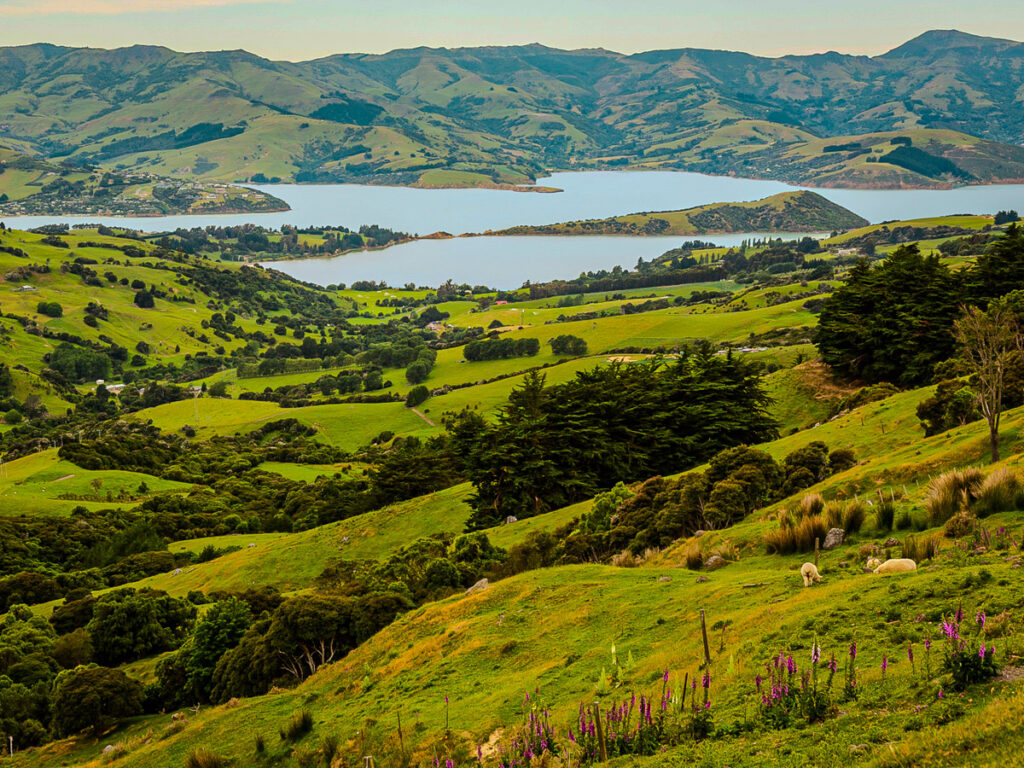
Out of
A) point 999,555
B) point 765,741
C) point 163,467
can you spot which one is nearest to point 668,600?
point 999,555

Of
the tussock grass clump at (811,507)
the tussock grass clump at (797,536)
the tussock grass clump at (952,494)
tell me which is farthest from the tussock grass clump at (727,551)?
the tussock grass clump at (952,494)

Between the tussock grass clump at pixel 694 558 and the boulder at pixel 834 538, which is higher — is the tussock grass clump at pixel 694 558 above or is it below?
below

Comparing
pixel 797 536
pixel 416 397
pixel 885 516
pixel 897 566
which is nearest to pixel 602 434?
pixel 797 536

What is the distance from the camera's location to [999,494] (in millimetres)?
16375

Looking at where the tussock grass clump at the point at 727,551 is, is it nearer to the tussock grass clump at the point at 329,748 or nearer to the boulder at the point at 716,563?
the boulder at the point at 716,563

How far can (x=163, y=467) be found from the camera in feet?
360

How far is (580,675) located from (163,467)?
107 m

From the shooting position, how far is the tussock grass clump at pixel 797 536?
60.7ft

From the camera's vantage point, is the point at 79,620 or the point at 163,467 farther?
the point at 163,467

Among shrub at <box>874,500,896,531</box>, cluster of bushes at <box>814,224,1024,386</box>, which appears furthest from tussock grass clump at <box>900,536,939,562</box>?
cluster of bushes at <box>814,224,1024,386</box>

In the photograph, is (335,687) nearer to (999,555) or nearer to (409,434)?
(999,555)

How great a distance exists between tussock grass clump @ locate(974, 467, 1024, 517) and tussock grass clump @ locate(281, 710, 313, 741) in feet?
47.8

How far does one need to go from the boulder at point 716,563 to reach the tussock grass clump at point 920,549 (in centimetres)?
538

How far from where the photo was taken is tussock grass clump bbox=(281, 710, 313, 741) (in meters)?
16.8
